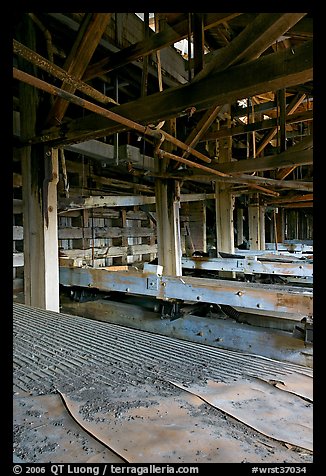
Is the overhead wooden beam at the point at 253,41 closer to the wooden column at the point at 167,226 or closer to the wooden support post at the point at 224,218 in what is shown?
the wooden column at the point at 167,226

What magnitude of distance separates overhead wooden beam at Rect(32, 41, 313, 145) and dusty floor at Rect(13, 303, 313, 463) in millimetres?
1392

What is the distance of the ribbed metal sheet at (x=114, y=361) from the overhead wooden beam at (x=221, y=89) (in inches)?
54.5

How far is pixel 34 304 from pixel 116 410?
214cm

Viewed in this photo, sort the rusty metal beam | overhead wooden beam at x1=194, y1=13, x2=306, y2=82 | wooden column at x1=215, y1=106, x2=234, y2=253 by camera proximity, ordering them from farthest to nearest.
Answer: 1. wooden column at x1=215, y1=106, x2=234, y2=253
2. the rusty metal beam
3. overhead wooden beam at x1=194, y1=13, x2=306, y2=82

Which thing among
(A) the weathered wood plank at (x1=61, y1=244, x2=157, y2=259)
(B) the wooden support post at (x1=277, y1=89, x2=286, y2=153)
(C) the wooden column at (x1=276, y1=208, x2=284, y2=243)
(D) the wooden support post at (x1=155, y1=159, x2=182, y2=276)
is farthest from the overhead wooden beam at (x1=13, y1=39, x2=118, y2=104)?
(C) the wooden column at (x1=276, y1=208, x2=284, y2=243)

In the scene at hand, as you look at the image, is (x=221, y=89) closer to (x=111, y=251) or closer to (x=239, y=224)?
(x=111, y=251)

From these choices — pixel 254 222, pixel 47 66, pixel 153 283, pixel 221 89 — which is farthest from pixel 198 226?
pixel 47 66

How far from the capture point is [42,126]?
279 cm

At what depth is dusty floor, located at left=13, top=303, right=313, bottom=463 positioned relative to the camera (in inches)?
34.6

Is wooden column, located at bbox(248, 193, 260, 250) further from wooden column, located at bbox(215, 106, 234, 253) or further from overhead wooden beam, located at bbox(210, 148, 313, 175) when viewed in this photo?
overhead wooden beam, located at bbox(210, 148, 313, 175)

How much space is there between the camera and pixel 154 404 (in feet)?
3.75

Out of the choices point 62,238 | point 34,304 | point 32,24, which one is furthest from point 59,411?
point 62,238

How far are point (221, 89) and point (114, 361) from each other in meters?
1.51
